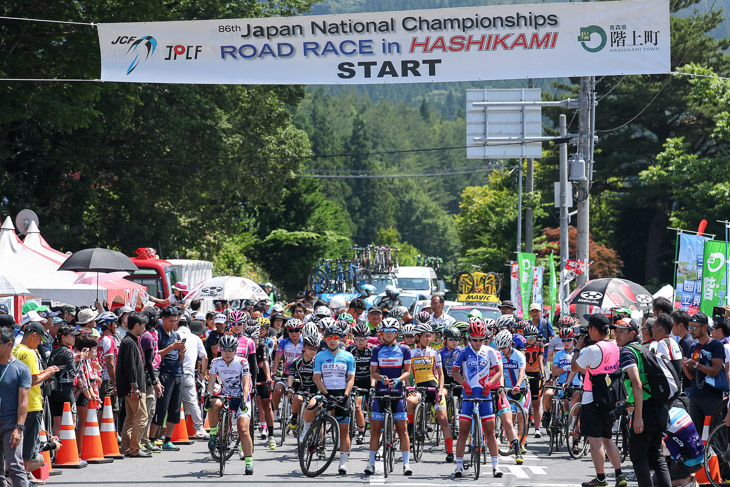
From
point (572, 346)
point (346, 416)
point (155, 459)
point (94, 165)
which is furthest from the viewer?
point (94, 165)

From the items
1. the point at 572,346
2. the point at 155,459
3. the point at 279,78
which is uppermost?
the point at 279,78

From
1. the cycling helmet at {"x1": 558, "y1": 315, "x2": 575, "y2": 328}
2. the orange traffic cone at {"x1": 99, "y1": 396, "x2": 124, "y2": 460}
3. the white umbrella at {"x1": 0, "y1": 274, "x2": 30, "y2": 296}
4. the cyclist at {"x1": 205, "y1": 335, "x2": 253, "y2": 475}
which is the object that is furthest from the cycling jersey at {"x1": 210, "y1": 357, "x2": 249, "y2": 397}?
the cycling helmet at {"x1": 558, "y1": 315, "x2": 575, "y2": 328}

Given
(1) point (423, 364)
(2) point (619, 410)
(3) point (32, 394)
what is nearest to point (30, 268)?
(1) point (423, 364)

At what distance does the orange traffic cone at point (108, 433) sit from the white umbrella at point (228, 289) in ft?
34.4

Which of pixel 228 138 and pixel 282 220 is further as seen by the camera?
pixel 282 220

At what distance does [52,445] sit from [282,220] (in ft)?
204

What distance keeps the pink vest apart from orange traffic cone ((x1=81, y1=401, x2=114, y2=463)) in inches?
264

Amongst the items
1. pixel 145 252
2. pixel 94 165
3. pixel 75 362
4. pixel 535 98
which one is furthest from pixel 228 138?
pixel 75 362

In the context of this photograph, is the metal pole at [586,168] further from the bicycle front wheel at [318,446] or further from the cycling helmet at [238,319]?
the bicycle front wheel at [318,446]

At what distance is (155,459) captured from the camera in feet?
47.8

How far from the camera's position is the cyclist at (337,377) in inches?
522

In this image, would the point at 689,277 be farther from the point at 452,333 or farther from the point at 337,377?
the point at 337,377

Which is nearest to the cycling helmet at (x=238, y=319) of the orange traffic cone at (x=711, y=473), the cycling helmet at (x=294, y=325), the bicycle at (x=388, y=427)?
the cycling helmet at (x=294, y=325)

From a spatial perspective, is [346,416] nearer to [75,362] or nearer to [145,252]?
[75,362]
